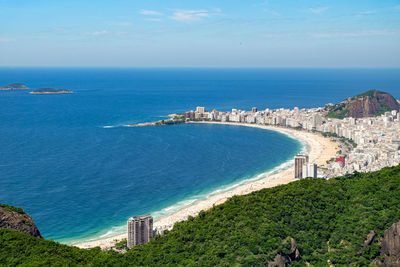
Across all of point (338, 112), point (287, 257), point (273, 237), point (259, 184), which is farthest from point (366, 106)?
point (287, 257)

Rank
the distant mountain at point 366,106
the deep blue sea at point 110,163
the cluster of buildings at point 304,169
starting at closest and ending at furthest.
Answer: the deep blue sea at point 110,163
the cluster of buildings at point 304,169
the distant mountain at point 366,106

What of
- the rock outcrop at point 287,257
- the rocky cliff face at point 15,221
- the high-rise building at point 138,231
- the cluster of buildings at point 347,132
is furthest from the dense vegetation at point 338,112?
the rocky cliff face at point 15,221

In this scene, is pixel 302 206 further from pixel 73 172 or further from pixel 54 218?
pixel 73 172

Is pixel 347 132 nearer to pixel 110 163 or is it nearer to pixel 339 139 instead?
pixel 339 139

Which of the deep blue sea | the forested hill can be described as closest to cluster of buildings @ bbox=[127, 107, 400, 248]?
the deep blue sea

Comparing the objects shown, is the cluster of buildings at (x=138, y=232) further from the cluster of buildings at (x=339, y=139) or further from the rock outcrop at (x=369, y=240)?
the rock outcrop at (x=369, y=240)

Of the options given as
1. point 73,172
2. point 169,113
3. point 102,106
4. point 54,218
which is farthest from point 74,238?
point 102,106

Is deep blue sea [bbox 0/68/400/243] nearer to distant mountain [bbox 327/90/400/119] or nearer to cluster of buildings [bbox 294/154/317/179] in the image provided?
cluster of buildings [bbox 294/154/317/179]
